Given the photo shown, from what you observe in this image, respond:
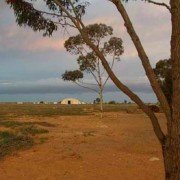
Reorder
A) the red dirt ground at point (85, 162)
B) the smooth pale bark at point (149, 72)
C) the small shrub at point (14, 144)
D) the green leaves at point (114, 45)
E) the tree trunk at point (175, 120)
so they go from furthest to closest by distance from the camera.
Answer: the green leaves at point (114, 45) → the small shrub at point (14, 144) → the red dirt ground at point (85, 162) → the smooth pale bark at point (149, 72) → the tree trunk at point (175, 120)

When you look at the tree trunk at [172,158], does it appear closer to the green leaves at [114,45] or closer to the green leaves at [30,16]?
the green leaves at [30,16]

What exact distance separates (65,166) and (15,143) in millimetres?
5014

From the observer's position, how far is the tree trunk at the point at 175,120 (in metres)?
6.71

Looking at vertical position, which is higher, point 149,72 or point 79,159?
point 149,72

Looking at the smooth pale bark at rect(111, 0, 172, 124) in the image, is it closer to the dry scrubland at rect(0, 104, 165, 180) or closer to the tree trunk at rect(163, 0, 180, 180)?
the tree trunk at rect(163, 0, 180, 180)

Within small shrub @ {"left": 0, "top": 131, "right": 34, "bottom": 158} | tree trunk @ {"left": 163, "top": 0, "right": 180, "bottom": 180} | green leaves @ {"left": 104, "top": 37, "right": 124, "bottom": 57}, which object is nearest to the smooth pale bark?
tree trunk @ {"left": 163, "top": 0, "right": 180, "bottom": 180}

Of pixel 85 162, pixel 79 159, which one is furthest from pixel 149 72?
pixel 79 159

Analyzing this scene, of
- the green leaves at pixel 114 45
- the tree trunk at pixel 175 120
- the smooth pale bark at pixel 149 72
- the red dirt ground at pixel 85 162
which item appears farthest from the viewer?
the green leaves at pixel 114 45

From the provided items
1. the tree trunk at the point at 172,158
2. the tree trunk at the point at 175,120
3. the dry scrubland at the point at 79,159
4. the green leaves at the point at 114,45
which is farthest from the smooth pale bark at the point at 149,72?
the green leaves at the point at 114,45

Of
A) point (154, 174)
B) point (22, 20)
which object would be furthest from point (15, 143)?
point (22, 20)

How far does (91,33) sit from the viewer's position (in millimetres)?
41875

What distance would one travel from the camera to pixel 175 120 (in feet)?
22.1

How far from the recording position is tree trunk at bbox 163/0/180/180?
671 centimetres

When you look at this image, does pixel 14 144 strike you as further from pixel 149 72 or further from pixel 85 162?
pixel 149 72
